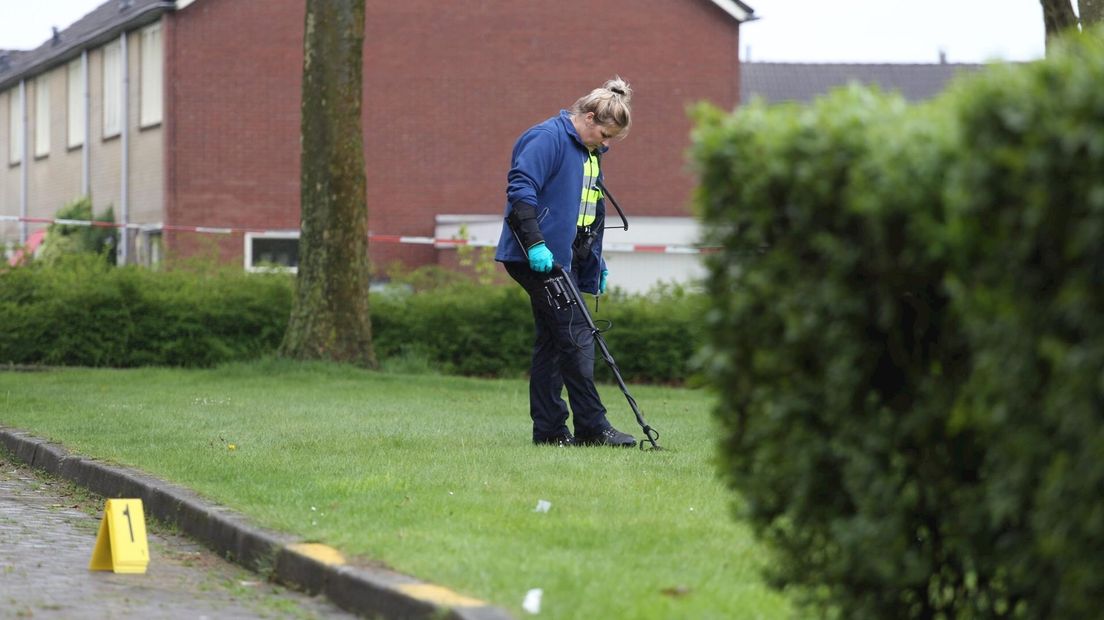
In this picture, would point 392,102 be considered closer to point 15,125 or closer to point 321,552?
point 15,125

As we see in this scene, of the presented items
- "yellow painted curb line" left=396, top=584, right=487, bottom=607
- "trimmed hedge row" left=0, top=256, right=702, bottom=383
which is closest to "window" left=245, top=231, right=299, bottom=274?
"trimmed hedge row" left=0, top=256, right=702, bottom=383

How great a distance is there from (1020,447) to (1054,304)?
303mm

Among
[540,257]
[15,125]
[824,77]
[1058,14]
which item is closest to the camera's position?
[540,257]

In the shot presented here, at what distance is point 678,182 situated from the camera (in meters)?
31.9

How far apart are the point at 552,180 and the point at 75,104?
27206 millimetres

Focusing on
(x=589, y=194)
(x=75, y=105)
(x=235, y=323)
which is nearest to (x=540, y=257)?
(x=589, y=194)

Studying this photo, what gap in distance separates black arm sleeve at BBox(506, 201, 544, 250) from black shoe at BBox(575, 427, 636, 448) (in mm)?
1247

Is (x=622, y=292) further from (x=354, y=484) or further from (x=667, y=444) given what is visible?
(x=354, y=484)

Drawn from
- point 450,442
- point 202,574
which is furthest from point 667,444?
point 202,574

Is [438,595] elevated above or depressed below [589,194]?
below

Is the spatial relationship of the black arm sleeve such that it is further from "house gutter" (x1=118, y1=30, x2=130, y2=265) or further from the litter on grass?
"house gutter" (x1=118, y1=30, x2=130, y2=265)

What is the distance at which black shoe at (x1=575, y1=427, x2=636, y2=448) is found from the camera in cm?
950

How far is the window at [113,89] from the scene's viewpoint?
104ft

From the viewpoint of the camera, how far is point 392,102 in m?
30.7
